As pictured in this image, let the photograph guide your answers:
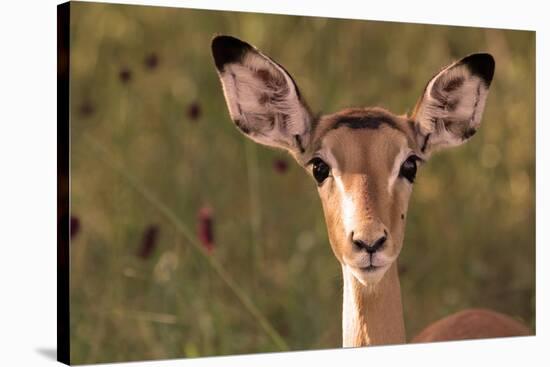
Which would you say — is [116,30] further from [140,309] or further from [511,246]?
[511,246]

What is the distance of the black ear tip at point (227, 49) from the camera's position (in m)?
5.85

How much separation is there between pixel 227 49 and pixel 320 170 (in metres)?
0.72

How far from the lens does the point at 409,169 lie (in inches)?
230

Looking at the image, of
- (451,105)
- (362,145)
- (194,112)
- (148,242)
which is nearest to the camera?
(362,145)

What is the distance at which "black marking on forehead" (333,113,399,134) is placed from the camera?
5.84 m

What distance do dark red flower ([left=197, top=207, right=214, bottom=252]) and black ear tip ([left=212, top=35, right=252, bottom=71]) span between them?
0.92 meters

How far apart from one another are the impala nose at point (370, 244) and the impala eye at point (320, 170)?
0.39 m

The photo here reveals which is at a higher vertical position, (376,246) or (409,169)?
(409,169)

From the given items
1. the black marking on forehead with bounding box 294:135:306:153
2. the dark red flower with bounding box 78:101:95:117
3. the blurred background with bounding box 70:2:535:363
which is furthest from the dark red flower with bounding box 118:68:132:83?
the black marking on forehead with bounding box 294:135:306:153

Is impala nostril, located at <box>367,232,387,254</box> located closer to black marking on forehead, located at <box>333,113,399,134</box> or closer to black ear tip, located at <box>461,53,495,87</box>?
black marking on forehead, located at <box>333,113,399,134</box>

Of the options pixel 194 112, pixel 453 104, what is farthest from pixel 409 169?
pixel 194 112

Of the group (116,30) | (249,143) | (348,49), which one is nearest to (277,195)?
(249,143)

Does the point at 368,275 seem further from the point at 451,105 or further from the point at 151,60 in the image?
the point at 151,60

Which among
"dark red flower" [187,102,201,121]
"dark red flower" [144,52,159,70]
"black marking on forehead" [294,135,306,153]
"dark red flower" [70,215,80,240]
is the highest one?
"dark red flower" [144,52,159,70]
